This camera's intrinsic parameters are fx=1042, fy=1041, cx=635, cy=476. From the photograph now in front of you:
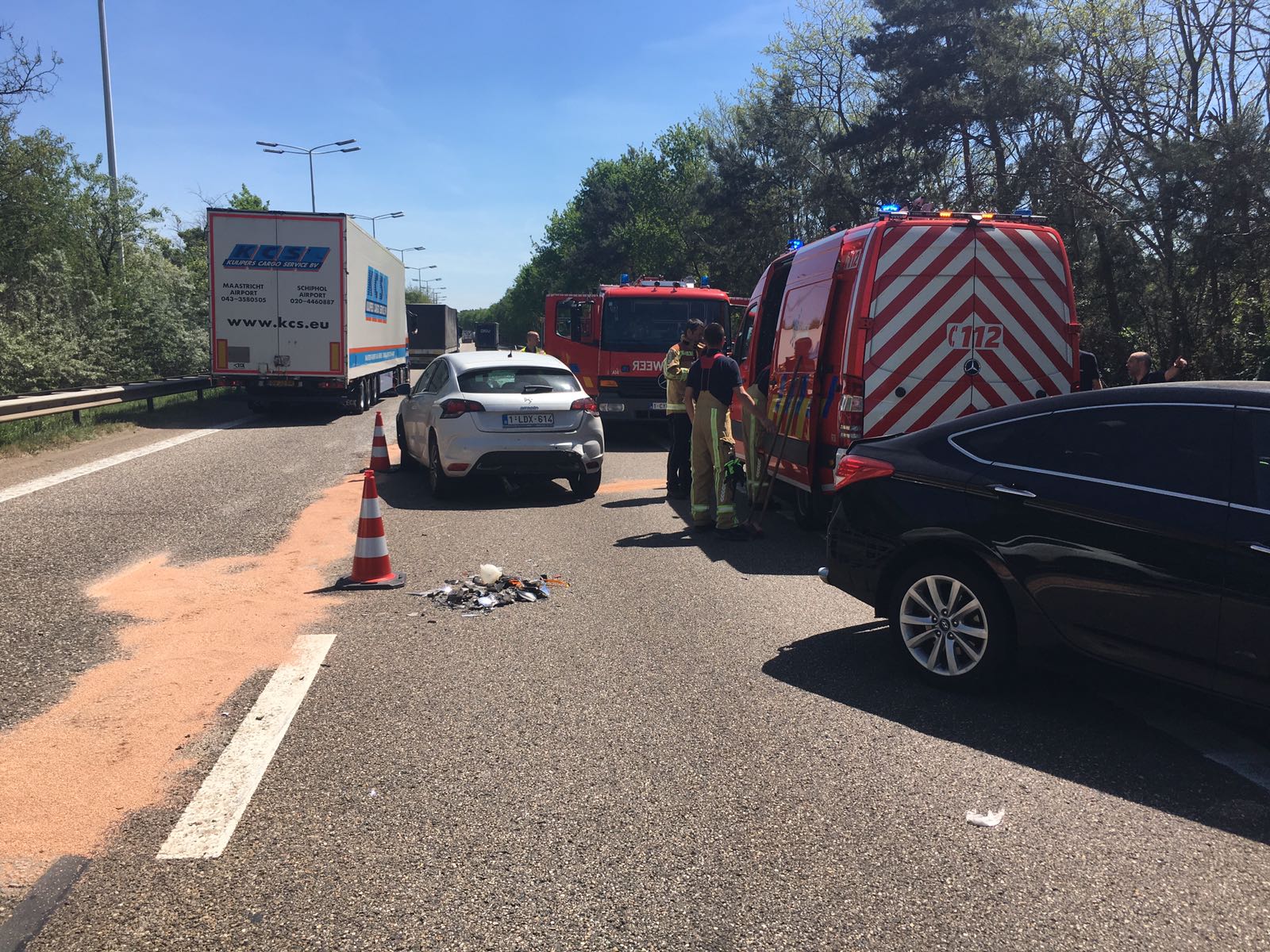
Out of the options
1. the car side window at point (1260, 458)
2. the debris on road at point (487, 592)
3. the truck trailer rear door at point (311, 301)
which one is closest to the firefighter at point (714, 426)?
the debris on road at point (487, 592)

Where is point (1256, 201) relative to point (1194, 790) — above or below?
above

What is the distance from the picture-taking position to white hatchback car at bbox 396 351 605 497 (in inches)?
417

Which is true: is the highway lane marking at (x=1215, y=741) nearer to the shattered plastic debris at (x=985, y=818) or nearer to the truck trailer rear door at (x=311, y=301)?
the shattered plastic debris at (x=985, y=818)

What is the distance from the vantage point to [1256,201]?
→ 15.6 m

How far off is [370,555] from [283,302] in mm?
14188

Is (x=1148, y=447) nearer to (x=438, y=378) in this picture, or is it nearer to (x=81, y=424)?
(x=438, y=378)

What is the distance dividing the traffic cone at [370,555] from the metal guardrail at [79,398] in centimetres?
1001

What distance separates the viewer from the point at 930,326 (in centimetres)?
797

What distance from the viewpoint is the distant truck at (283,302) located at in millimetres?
19547

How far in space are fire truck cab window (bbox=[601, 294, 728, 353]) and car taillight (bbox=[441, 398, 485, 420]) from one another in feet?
22.5

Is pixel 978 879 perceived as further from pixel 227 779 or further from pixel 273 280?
pixel 273 280

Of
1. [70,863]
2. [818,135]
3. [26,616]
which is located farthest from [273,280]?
[818,135]

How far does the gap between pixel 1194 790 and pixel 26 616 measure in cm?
623

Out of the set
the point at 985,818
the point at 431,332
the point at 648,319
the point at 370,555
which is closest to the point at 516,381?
the point at 370,555
